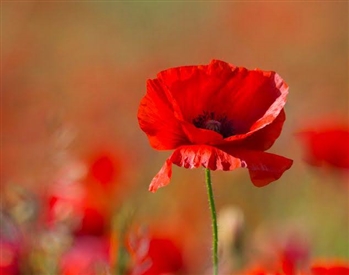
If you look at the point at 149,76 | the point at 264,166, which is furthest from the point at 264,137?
the point at 149,76

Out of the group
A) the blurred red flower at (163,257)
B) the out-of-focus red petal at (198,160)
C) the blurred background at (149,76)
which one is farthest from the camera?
the blurred background at (149,76)

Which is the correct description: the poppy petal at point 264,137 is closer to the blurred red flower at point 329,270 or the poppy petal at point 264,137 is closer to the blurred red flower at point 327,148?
the blurred red flower at point 329,270

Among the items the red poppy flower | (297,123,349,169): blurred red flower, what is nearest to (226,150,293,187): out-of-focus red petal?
the red poppy flower

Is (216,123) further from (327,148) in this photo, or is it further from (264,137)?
(327,148)

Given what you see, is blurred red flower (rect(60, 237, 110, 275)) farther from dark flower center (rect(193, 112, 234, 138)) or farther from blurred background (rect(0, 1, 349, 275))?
blurred background (rect(0, 1, 349, 275))

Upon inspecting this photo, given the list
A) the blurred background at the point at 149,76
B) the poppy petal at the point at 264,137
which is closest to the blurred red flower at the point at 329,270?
the poppy petal at the point at 264,137

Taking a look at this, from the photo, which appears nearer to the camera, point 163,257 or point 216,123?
point 216,123
